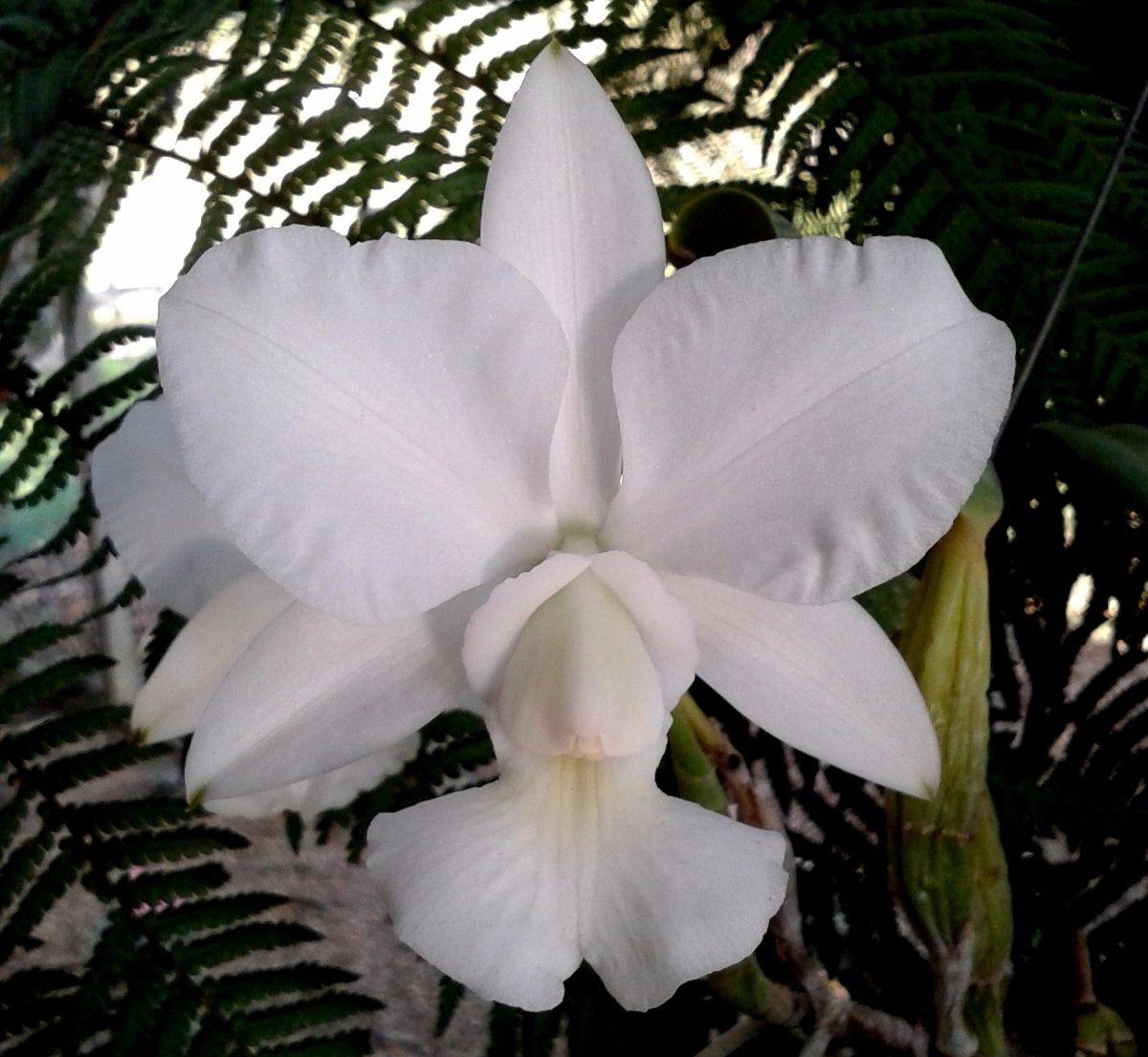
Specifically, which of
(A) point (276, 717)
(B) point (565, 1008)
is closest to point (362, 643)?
(A) point (276, 717)

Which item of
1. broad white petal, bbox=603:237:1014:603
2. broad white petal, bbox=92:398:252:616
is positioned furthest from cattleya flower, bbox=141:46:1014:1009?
broad white petal, bbox=92:398:252:616

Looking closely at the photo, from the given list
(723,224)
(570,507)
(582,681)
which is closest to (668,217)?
(723,224)

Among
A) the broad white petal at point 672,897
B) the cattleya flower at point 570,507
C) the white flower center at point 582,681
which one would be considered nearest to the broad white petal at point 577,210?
the cattleya flower at point 570,507

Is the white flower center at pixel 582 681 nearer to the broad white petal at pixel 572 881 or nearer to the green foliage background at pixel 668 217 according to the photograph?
the broad white petal at pixel 572 881

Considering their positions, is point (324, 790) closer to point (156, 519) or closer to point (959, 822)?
point (156, 519)

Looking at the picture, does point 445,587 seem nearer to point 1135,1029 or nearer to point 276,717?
point 276,717
